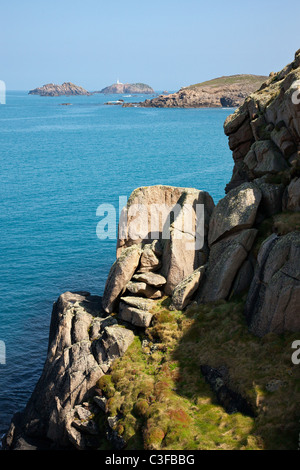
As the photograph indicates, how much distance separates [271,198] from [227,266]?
7.53 m

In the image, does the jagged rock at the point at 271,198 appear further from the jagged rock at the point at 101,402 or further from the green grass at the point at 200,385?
the jagged rock at the point at 101,402

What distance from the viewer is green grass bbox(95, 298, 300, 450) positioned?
1251 inches

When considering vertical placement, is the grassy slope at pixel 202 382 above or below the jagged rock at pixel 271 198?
below

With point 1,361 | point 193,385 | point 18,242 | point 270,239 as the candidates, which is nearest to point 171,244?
point 270,239

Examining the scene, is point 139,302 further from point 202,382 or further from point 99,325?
point 202,382

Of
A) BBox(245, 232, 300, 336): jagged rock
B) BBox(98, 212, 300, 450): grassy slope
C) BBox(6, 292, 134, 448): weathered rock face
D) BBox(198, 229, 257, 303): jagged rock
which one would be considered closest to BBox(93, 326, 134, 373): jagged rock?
BBox(6, 292, 134, 448): weathered rock face

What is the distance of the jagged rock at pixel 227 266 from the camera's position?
142 ft

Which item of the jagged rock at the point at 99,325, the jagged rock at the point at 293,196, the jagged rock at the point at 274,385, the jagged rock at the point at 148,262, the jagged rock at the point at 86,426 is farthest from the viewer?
the jagged rock at the point at 148,262

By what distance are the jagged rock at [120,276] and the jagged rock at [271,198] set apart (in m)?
13.1

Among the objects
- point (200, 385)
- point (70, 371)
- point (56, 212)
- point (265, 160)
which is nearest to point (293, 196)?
point (265, 160)

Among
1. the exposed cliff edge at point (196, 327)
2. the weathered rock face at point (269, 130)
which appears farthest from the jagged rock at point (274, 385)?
the weathered rock face at point (269, 130)

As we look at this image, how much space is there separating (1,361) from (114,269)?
2119 cm

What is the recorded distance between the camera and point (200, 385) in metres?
37.4

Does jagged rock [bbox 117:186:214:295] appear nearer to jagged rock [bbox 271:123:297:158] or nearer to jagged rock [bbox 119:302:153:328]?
jagged rock [bbox 119:302:153:328]
